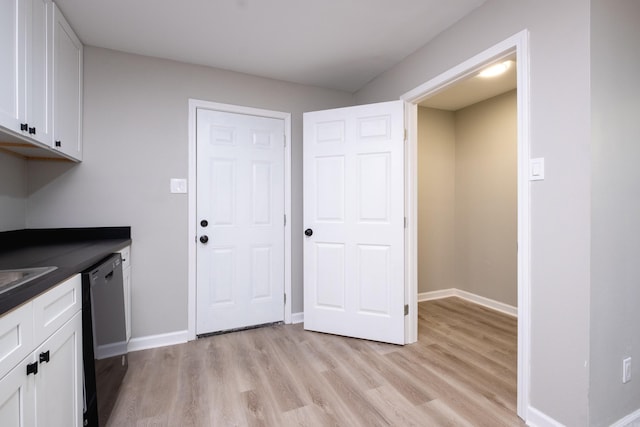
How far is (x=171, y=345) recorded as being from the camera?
2443 mm

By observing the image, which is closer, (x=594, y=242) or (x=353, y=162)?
(x=594, y=242)

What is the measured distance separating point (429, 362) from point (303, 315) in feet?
4.06

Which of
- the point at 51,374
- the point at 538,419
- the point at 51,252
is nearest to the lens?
the point at 51,374

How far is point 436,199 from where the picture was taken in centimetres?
378

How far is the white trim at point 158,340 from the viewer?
2.36 m

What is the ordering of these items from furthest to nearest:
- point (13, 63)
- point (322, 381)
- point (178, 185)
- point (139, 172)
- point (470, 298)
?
point (470, 298)
point (178, 185)
point (139, 172)
point (322, 381)
point (13, 63)

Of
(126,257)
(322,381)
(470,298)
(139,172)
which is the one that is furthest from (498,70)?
(126,257)

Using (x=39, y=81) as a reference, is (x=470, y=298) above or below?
below

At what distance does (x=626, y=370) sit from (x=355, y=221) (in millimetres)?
1792

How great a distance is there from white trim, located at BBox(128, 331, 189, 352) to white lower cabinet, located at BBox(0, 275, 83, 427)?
115cm

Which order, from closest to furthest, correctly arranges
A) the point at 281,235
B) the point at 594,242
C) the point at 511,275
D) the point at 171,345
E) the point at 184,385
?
the point at 594,242
the point at 184,385
the point at 171,345
the point at 281,235
the point at 511,275

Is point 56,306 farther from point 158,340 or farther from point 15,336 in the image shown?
point 158,340

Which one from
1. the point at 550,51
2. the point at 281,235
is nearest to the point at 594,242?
the point at 550,51

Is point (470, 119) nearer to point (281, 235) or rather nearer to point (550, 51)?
point (550, 51)
